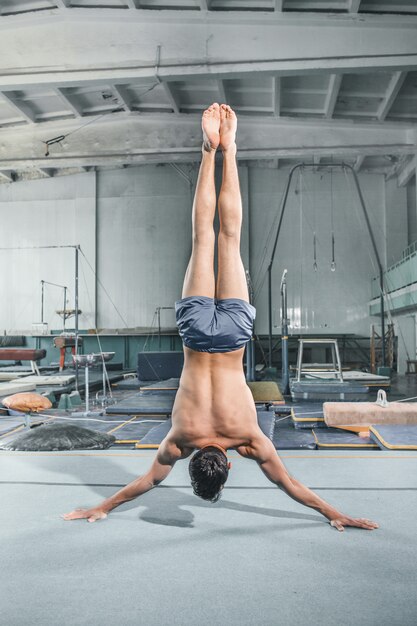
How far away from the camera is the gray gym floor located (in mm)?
1534

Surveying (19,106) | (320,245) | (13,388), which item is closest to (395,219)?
(320,245)

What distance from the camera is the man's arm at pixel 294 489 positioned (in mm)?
2176

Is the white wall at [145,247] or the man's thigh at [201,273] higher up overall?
the white wall at [145,247]

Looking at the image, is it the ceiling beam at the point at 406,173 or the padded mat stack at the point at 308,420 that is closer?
the padded mat stack at the point at 308,420

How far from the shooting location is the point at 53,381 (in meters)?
8.35

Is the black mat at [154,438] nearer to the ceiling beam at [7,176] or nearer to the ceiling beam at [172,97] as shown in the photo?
the ceiling beam at [172,97]

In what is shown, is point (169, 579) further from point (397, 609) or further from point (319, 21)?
point (319, 21)

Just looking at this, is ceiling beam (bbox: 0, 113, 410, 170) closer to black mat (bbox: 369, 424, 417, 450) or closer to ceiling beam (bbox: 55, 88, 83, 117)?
ceiling beam (bbox: 55, 88, 83, 117)

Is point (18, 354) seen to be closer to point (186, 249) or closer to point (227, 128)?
point (227, 128)

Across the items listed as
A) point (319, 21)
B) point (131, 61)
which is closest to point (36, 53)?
point (131, 61)

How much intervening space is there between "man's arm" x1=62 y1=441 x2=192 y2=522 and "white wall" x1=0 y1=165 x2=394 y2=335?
12.5 m

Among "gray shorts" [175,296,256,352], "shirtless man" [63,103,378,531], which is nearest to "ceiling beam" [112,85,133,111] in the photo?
"shirtless man" [63,103,378,531]

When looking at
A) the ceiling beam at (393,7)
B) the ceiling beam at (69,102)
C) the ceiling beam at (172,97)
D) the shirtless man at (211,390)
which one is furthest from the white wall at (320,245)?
the shirtless man at (211,390)

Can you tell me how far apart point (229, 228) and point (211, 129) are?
1.84 ft
